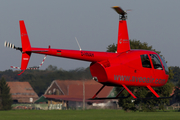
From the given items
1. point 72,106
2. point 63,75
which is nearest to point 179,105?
point 72,106

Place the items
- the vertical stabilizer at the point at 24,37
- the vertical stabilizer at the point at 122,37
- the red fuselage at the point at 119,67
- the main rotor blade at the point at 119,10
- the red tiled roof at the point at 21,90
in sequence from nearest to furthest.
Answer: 1. the vertical stabilizer at the point at 24,37
2. the red fuselage at the point at 119,67
3. the main rotor blade at the point at 119,10
4. the vertical stabilizer at the point at 122,37
5. the red tiled roof at the point at 21,90

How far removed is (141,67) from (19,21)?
25.0 ft

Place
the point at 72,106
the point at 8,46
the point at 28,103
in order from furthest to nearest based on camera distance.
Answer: the point at 28,103
the point at 72,106
the point at 8,46

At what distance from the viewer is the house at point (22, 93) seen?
10938 centimetres

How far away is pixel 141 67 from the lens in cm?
2112

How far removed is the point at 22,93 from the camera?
4491 inches

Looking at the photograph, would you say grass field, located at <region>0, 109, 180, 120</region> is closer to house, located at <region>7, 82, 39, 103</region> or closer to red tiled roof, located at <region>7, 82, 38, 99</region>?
red tiled roof, located at <region>7, 82, 38, 99</region>

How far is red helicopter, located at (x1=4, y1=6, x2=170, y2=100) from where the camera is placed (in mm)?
19514

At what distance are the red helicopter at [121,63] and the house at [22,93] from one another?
88260mm

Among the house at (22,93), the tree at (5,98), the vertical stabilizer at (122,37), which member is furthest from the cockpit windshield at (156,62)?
the house at (22,93)

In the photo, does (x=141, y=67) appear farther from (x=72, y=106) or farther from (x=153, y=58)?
(x=72, y=106)

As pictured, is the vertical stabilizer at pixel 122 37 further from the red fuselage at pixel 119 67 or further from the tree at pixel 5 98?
the tree at pixel 5 98

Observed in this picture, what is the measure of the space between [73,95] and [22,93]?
2637cm

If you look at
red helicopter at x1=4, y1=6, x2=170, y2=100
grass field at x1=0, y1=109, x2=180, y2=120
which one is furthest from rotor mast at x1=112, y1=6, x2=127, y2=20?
grass field at x1=0, y1=109, x2=180, y2=120
